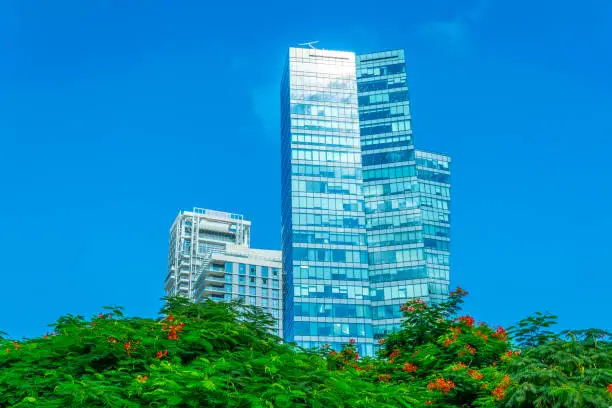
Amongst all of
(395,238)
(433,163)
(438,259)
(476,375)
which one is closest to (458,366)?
(476,375)

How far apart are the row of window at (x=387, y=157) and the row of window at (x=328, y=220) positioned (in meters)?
13.5

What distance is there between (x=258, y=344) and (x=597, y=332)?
9.83 meters

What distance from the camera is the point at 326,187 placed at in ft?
396

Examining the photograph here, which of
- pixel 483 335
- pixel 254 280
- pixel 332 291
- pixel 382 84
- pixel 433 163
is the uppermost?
pixel 382 84

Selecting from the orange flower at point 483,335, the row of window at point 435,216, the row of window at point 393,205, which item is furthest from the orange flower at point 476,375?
the row of window at point 435,216

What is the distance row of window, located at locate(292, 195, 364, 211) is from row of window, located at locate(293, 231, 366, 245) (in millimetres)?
4314

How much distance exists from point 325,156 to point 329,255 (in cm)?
1704

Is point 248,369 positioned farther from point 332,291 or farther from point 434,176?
point 434,176

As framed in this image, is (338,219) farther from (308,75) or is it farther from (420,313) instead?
(420,313)

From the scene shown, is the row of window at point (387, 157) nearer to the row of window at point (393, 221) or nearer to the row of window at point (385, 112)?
the row of window at point (385, 112)

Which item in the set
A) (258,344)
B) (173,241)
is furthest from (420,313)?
(173,241)

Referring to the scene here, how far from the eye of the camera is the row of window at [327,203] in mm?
118000

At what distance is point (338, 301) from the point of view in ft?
372

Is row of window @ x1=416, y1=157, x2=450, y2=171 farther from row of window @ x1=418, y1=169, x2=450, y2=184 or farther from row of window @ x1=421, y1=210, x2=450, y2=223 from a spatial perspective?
row of window @ x1=421, y1=210, x2=450, y2=223
